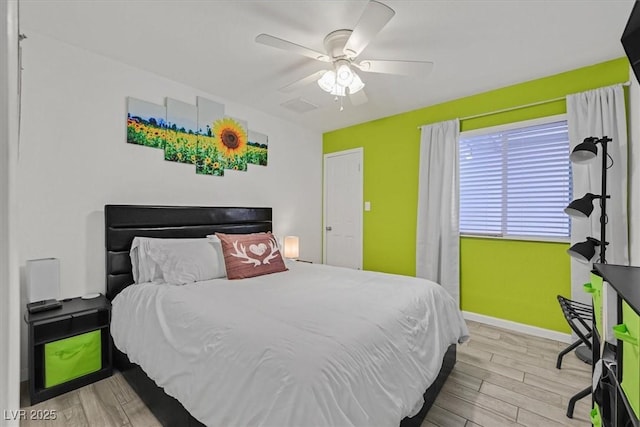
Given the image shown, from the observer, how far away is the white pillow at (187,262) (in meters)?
2.33

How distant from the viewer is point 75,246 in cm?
233

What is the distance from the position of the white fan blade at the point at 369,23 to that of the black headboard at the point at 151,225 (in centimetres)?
209

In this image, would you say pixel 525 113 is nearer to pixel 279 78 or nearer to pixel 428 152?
pixel 428 152

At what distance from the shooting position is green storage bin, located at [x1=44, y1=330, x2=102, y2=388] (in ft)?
6.23

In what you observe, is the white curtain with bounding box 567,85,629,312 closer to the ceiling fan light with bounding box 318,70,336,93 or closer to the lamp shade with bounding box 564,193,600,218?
the lamp shade with bounding box 564,193,600,218

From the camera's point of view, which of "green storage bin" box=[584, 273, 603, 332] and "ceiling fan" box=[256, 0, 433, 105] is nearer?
"green storage bin" box=[584, 273, 603, 332]

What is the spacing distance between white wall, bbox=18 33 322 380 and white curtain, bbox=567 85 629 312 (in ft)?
11.4

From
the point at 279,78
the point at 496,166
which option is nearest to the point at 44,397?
the point at 279,78

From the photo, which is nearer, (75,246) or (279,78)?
(75,246)

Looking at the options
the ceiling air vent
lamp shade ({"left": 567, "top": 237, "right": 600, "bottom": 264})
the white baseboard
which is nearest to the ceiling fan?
the ceiling air vent

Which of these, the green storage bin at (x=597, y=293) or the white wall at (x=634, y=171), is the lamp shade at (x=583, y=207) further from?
the green storage bin at (x=597, y=293)

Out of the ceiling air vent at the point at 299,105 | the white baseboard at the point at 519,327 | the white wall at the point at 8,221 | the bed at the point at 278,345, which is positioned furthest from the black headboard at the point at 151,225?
the white baseboard at the point at 519,327

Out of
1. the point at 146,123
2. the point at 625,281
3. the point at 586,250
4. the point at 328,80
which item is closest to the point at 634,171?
the point at 586,250

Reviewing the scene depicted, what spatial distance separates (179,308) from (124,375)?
0.89 meters
